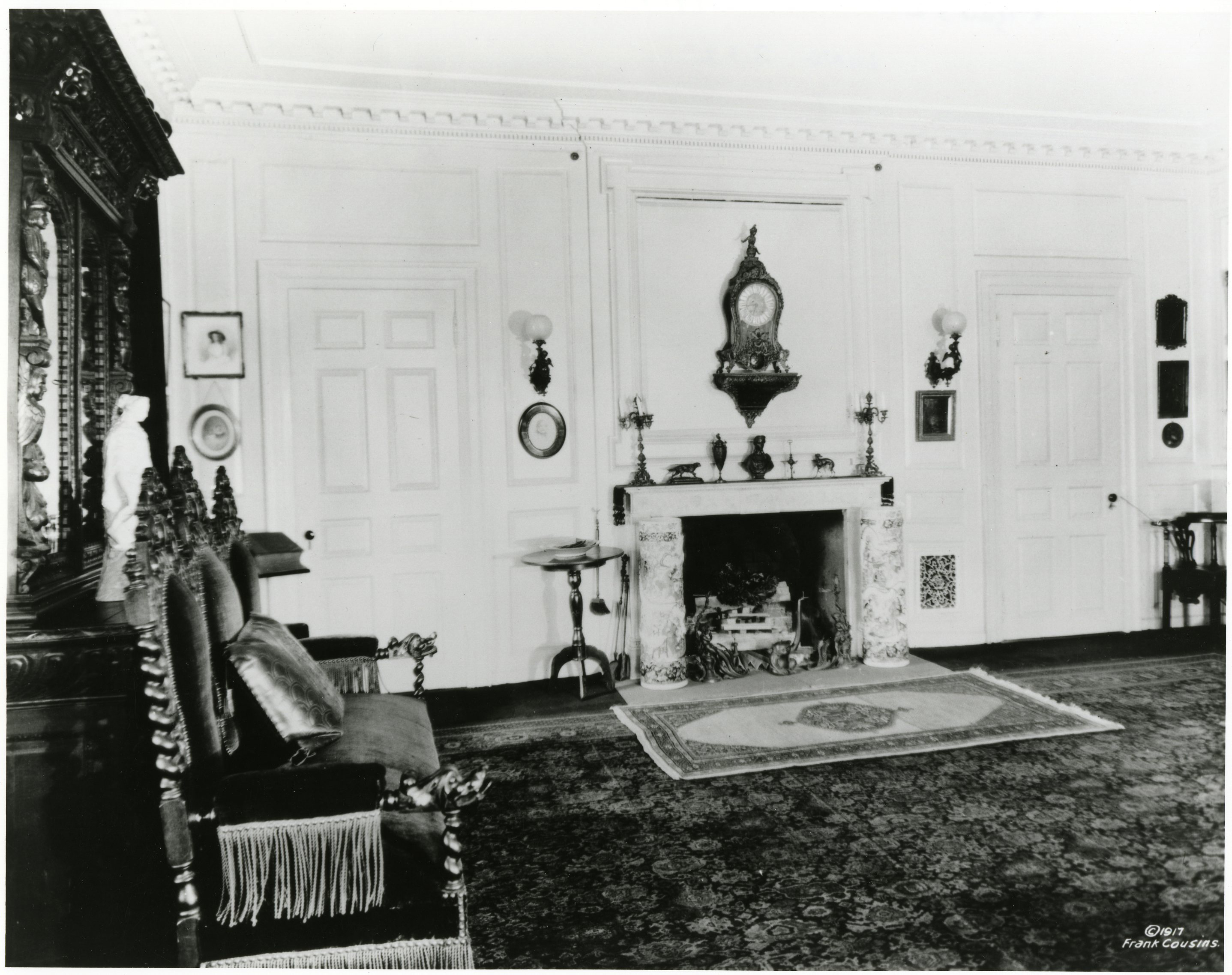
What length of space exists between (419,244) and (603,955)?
3653 mm

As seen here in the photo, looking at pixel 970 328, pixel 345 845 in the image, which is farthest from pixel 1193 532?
pixel 345 845

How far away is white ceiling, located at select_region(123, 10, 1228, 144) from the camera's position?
12.3 feet

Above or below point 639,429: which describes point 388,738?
below

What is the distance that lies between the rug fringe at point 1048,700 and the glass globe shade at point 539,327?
9.71 ft

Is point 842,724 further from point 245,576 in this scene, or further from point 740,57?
point 740,57

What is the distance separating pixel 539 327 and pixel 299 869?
3210 mm

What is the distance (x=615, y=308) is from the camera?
15.8 feet

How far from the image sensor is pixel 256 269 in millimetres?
4430

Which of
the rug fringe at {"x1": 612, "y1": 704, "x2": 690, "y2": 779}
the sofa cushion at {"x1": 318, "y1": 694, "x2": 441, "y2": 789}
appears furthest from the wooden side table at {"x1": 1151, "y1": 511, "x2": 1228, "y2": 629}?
the sofa cushion at {"x1": 318, "y1": 694, "x2": 441, "y2": 789}

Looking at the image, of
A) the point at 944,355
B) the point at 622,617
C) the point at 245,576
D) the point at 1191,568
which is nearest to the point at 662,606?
the point at 622,617

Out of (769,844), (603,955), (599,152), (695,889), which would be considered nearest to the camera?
(603,955)

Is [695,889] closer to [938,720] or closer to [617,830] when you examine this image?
[617,830]

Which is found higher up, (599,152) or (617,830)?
(599,152)

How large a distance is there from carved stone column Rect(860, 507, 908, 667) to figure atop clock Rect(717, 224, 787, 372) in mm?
1089
